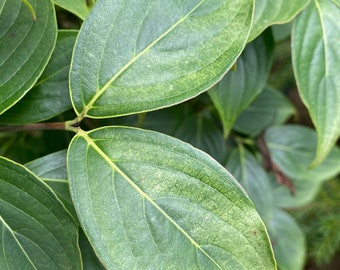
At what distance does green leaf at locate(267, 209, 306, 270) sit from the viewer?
3.90ft

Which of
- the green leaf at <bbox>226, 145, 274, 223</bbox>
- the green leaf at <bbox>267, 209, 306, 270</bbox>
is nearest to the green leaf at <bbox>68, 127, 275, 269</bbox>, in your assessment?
the green leaf at <bbox>226, 145, 274, 223</bbox>

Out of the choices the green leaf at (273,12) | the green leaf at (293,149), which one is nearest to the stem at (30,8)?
the green leaf at (273,12)

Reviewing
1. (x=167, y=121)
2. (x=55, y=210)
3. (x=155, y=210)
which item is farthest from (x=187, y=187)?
(x=167, y=121)

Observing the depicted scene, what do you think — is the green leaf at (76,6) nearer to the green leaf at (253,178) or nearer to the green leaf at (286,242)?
the green leaf at (253,178)

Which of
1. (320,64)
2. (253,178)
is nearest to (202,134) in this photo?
(253,178)

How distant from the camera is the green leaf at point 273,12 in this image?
63cm

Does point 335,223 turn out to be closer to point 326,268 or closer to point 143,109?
point 326,268

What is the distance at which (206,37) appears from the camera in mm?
518

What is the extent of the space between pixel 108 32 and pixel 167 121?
Result: 499 millimetres

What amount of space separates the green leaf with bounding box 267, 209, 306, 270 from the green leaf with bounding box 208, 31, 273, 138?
50 cm

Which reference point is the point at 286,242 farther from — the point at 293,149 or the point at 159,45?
the point at 159,45

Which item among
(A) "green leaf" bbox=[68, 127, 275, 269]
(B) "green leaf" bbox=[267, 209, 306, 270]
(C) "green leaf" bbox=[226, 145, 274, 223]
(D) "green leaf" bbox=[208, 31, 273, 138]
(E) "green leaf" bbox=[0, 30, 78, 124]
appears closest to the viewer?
(A) "green leaf" bbox=[68, 127, 275, 269]

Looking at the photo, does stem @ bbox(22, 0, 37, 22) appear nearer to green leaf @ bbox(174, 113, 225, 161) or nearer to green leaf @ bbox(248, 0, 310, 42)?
green leaf @ bbox(248, 0, 310, 42)

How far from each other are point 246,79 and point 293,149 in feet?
1.06
